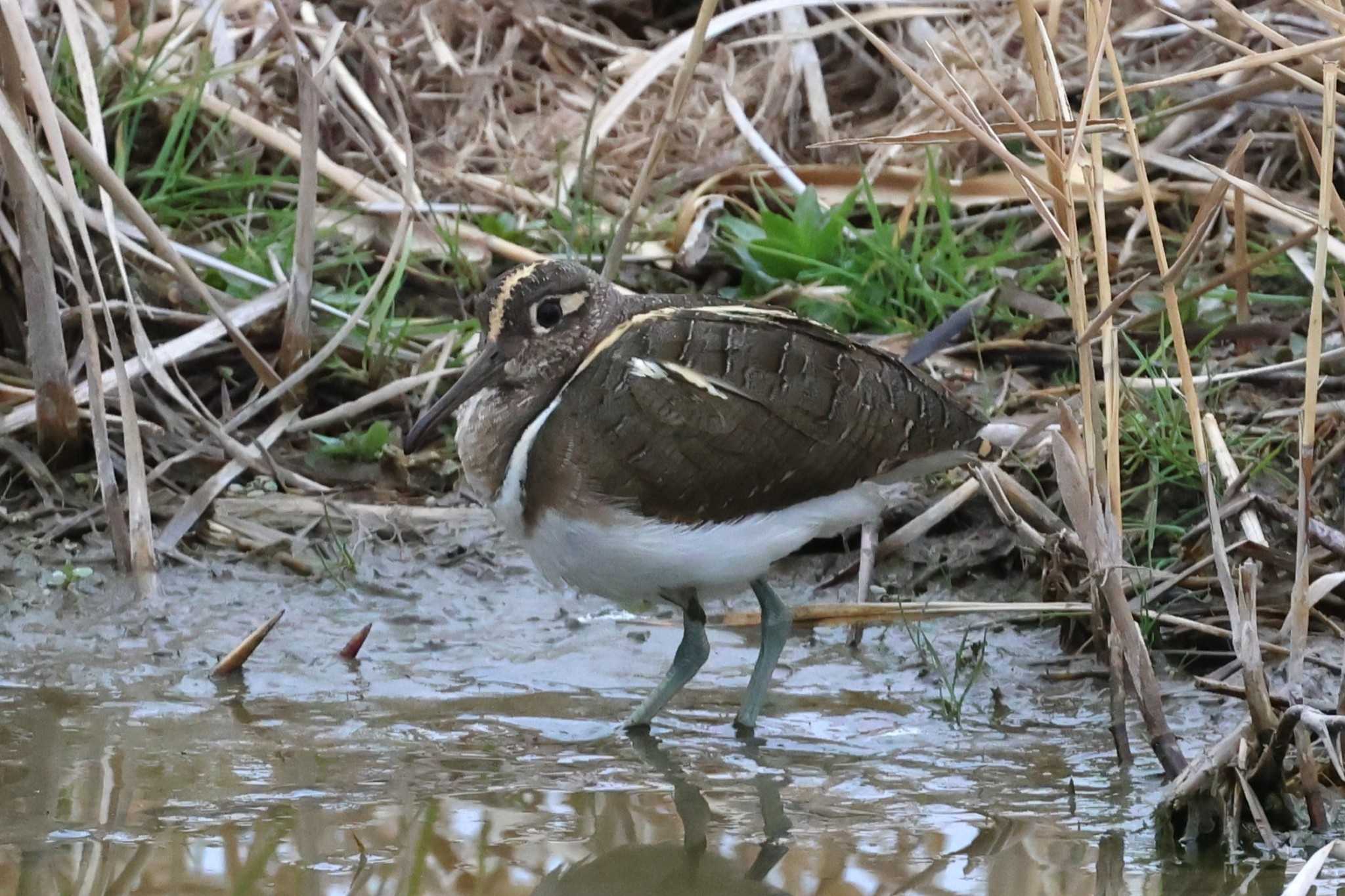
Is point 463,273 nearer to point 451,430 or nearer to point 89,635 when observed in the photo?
point 451,430

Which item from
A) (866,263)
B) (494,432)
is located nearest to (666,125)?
(494,432)

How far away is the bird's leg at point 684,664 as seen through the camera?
12.6 feet

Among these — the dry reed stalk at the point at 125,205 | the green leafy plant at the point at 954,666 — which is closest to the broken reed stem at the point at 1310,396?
the green leafy plant at the point at 954,666

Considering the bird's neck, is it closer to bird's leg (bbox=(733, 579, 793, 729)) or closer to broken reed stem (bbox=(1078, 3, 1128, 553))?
bird's leg (bbox=(733, 579, 793, 729))

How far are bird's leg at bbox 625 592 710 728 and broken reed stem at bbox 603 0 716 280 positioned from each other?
1106mm

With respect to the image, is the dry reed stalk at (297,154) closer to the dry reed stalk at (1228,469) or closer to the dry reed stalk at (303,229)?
the dry reed stalk at (303,229)

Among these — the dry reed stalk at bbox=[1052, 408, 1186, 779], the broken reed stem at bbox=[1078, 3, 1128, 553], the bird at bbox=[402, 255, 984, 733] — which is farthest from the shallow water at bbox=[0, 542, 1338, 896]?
the broken reed stem at bbox=[1078, 3, 1128, 553]

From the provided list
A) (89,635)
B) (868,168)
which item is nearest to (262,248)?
(89,635)

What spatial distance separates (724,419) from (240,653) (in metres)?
1.27

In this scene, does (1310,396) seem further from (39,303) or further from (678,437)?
(39,303)

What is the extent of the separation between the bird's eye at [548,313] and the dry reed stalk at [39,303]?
1.34 meters

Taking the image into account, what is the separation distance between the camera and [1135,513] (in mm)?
4578

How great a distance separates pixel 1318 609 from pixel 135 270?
3.42 metres

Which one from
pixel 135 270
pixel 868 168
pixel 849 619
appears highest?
pixel 868 168
